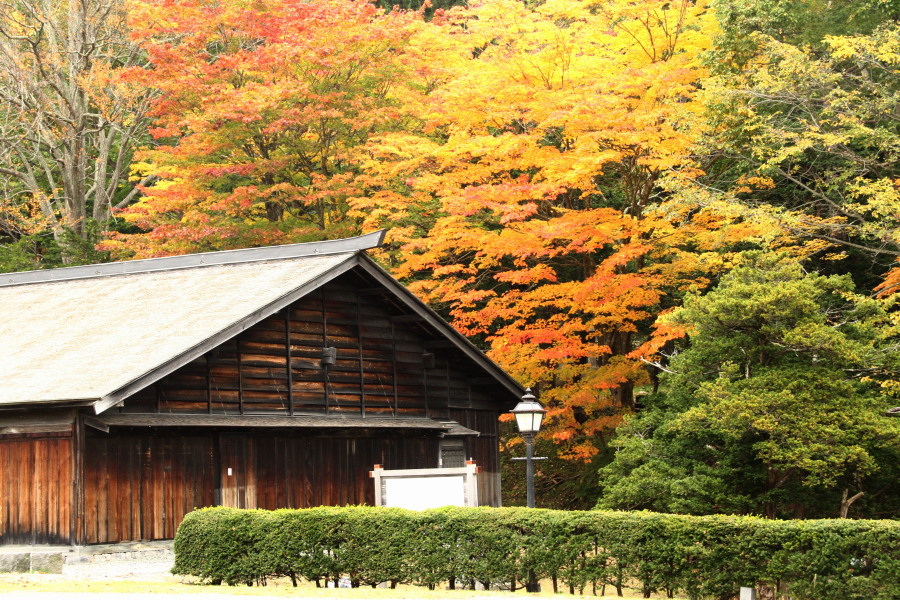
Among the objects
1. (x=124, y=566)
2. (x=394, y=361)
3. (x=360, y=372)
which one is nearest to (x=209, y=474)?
(x=124, y=566)

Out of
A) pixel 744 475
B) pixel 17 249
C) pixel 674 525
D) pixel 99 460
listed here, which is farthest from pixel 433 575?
pixel 17 249

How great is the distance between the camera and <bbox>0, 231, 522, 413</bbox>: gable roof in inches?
694

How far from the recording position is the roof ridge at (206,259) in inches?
872

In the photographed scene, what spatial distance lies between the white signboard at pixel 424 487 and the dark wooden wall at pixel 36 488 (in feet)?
16.2

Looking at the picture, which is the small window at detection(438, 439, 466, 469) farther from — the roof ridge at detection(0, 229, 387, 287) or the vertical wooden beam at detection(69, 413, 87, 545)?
the vertical wooden beam at detection(69, 413, 87, 545)

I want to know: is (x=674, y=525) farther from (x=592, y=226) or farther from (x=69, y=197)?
(x=69, y=197)

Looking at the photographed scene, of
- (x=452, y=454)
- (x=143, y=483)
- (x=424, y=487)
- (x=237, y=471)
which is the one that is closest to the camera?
(x=143, y=483)

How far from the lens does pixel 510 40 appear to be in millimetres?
31500

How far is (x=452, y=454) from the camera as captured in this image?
2533 cm

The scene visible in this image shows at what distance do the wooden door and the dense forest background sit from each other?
7842 mm

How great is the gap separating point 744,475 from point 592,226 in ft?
25.4

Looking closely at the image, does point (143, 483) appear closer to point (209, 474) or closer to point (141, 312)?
point (209, 474)

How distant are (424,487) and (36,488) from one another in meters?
6.33

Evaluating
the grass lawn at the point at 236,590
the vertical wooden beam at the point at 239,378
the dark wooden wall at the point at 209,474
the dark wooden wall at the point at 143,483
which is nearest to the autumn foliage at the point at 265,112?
the dark wooden wall at the point at 209,474
